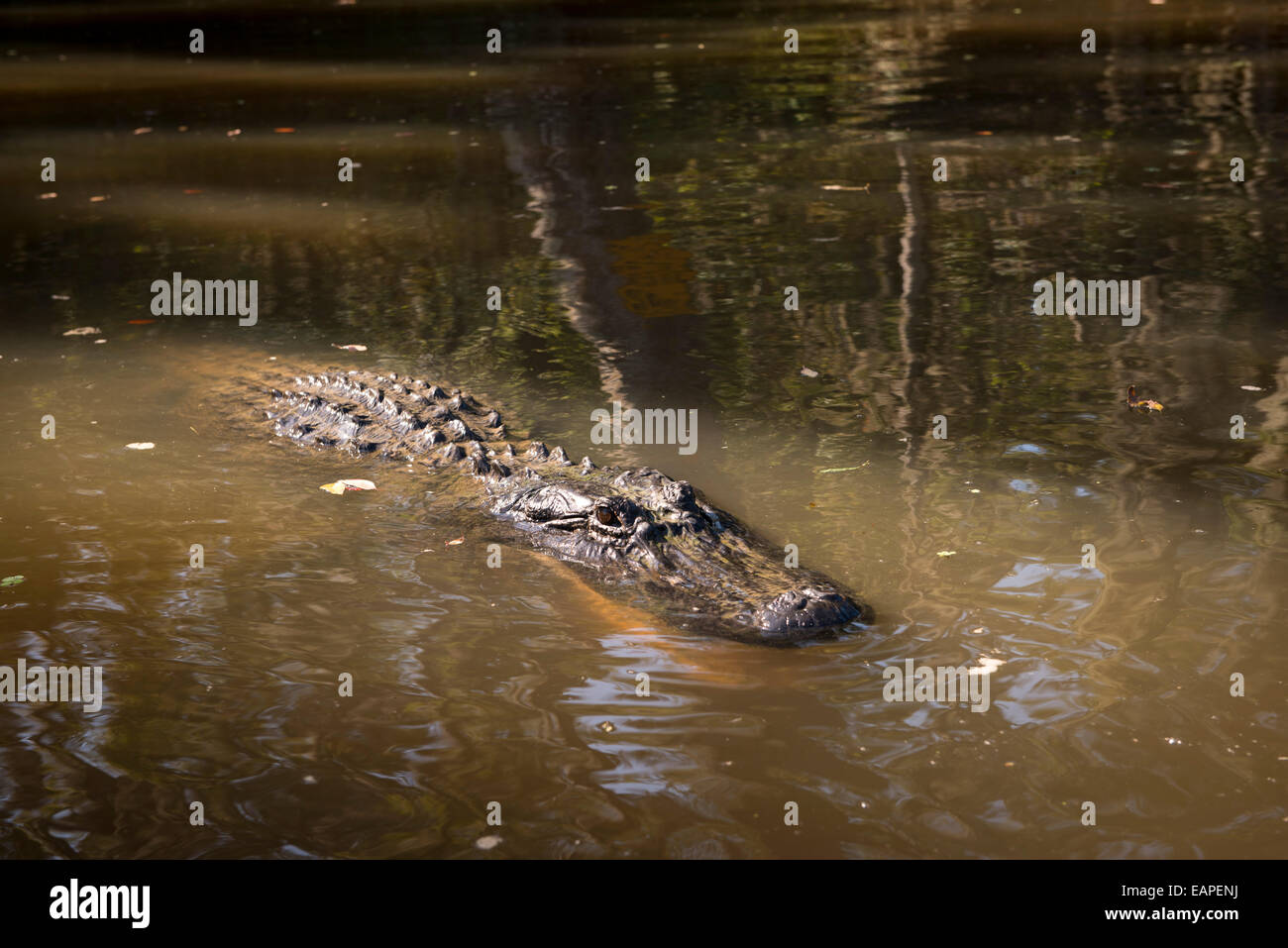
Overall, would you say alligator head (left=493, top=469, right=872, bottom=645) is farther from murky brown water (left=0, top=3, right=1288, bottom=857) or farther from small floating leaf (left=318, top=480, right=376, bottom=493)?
small floating leaf (left=318, top=480, right=376, bottom=493)

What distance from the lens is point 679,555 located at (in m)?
5.54

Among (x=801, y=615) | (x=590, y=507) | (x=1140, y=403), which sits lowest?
(x=801, y=615)

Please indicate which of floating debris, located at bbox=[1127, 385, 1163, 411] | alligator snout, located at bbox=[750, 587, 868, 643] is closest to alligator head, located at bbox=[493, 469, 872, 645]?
alligator snout, located at bbox=[750, 587, 868, 643]

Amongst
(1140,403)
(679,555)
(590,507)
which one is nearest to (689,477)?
(590,507)

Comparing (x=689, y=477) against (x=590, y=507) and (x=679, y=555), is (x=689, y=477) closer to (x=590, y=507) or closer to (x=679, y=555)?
(x=590, y=507)

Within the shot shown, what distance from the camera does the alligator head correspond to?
491 centimetres

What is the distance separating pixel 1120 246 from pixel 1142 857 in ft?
23.3

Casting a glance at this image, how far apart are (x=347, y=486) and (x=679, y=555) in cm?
203

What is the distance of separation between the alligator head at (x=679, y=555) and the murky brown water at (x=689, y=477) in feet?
0.61

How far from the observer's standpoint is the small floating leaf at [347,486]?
6.52 m

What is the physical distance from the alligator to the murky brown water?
0.63ft

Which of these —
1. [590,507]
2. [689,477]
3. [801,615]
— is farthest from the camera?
[689,477]

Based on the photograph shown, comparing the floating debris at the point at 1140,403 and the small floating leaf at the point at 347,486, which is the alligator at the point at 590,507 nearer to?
the small floating leaf at the point at 347,486

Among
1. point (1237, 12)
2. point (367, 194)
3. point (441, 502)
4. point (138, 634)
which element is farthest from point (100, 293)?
point (1237, 12)
